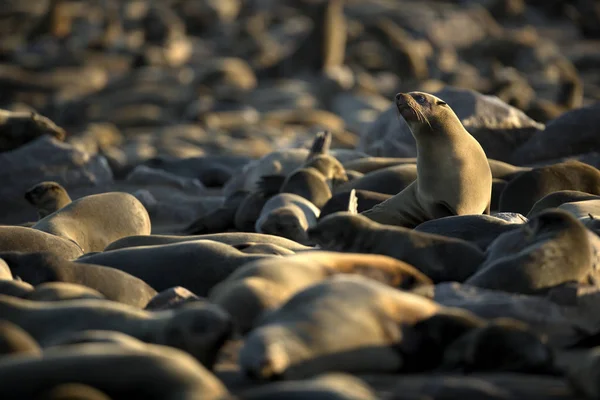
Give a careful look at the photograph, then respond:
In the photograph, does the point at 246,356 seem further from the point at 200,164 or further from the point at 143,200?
the point at 200,164

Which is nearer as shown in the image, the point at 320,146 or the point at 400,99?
the point at 400,99

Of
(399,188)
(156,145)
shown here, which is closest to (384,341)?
(399,188)

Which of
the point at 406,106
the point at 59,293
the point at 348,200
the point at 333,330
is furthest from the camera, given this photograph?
the point at 348,200

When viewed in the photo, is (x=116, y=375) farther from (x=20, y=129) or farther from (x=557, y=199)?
(x=20, y=129)

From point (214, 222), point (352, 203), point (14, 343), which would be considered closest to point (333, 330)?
point (14, 343)

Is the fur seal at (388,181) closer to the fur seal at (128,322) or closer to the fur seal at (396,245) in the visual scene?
the fur seal at (396,245)

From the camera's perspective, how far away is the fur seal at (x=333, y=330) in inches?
143

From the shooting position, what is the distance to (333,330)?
12.5ft

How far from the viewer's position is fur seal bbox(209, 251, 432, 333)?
428 cm

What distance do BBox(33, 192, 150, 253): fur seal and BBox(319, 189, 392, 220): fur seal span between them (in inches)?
51.9

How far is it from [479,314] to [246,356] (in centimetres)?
120

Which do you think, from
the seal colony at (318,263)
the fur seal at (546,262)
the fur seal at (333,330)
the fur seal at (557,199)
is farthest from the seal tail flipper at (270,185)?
the fur seal at (333,330)

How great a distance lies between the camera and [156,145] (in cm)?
1898

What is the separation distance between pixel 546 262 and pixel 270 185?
16.3ft
